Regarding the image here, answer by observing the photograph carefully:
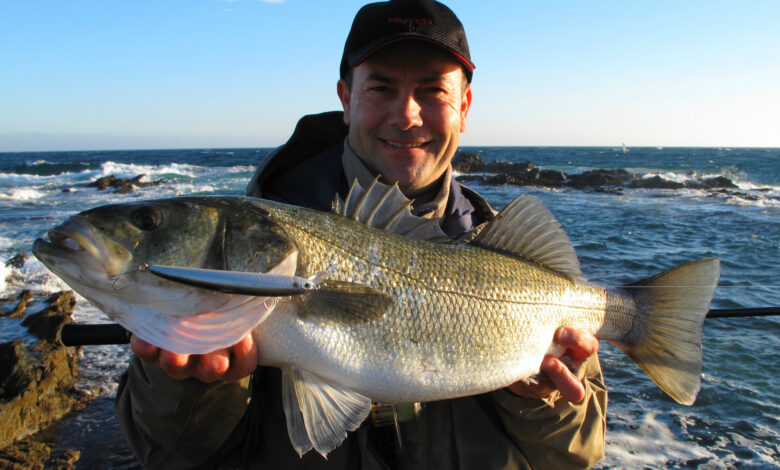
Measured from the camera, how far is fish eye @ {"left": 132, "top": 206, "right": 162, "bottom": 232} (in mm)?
1705

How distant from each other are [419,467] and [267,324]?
1001 millimetres

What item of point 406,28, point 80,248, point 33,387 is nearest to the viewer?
point 80,248

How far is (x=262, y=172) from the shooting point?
2.82 m

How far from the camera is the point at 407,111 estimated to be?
2.71m

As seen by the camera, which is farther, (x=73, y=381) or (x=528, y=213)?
(x=73, y=381)

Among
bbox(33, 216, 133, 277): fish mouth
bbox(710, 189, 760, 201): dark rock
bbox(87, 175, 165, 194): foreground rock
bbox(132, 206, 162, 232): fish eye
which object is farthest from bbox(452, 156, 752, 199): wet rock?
bbox(33, 216, 133, 277): fish mouth

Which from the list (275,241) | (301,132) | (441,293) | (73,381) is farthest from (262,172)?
(73,381)

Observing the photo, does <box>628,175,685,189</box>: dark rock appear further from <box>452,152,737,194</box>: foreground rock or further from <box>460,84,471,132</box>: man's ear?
<box>460,84,471,132</box>: man's ear

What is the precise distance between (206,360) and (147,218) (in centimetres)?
56

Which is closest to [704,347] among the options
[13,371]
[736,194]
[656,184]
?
[13,371]

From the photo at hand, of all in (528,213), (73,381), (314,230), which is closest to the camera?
(314,230)

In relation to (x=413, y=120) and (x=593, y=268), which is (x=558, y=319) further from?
(x=593, y=268)

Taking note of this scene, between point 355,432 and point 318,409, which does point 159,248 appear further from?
point 355,432

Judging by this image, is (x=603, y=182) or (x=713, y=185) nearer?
(x=713, y=185)
